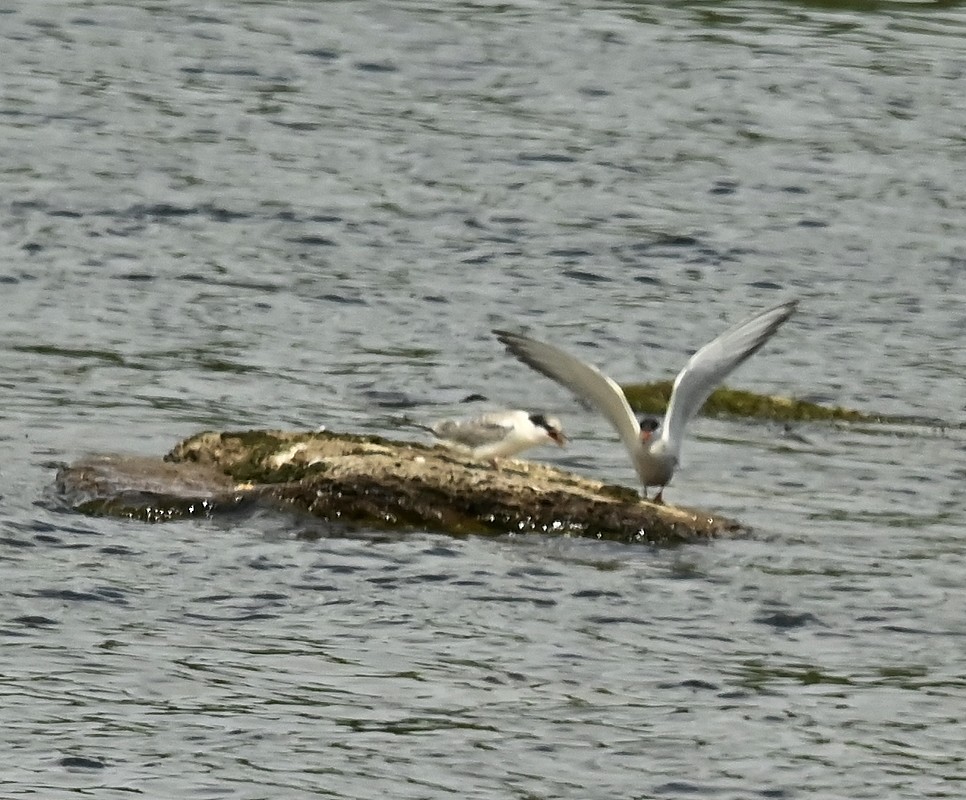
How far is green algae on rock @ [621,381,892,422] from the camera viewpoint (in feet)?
57.8

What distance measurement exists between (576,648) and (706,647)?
0.67 m

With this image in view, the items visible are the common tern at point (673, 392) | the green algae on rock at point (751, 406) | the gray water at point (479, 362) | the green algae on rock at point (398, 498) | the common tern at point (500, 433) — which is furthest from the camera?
the green algae on rock at point (751, 406)

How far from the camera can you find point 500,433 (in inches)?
565

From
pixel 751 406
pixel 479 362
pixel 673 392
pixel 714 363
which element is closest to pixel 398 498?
pixel 673 392

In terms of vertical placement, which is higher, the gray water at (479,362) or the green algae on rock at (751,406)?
the gray water at (479,362)

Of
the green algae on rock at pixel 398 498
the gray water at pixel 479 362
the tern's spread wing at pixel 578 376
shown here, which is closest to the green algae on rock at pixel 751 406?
the gray water at pixel 479 362

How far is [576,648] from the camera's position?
11.6 metres

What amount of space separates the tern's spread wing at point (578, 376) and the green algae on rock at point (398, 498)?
0.58 m

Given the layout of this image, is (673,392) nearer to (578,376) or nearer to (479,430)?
(578,376)

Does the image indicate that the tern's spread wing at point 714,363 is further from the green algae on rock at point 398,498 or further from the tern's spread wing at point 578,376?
the green algae on rock at point 398,498

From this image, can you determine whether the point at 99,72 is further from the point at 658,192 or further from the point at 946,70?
the point at 946,70

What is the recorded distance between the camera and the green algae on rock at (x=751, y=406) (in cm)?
1762

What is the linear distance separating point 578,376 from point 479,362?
544 cm

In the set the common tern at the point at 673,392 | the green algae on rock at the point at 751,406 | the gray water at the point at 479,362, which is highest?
the common tern at the point at 673,392
